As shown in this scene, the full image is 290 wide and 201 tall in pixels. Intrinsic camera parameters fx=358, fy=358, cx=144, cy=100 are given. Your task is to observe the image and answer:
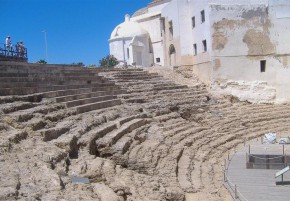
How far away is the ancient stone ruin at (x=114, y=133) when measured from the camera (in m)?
6.18

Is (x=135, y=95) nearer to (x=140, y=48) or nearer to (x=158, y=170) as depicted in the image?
(x=158, y=170)

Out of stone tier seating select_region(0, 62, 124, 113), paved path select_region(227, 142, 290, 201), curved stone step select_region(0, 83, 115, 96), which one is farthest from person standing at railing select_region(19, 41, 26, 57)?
paved path select_region(227, 142, 290, 201)

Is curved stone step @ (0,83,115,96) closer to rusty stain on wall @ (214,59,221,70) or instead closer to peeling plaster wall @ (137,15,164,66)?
rusty stain on wall @ (214,59,221,70)

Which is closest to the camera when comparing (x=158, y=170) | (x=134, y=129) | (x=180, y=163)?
(x=158, y=170)

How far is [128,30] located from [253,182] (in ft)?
79.6

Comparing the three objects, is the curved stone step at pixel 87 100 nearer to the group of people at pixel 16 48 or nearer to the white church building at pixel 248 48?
the group of people at pixel 16 48

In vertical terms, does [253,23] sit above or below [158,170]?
above

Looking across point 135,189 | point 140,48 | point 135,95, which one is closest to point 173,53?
point 140,48

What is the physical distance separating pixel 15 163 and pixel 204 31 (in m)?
18.5

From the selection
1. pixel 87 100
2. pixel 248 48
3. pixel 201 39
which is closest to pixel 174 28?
pixel 201 39

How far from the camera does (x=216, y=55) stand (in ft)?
72.4

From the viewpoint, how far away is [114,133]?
420 inches

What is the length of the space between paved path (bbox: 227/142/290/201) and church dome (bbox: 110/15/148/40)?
20576 mm

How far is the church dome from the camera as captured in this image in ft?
106
